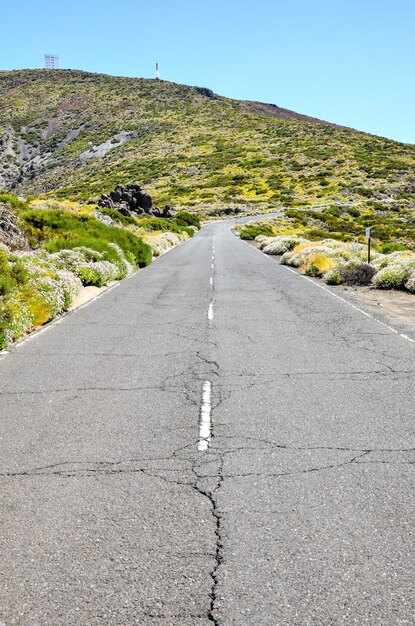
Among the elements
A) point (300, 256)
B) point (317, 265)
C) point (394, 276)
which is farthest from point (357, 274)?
point (300, 256)

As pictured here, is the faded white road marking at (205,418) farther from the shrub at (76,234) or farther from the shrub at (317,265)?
the shrub at (317,265)

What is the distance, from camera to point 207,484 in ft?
16.7

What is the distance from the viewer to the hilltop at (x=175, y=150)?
310ft

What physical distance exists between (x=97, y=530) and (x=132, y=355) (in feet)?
20.1

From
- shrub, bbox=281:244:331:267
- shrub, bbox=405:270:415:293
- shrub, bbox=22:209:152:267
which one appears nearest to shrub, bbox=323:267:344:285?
shrub, bbox=405:270:415:293

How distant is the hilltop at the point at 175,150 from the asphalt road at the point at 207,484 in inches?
2937

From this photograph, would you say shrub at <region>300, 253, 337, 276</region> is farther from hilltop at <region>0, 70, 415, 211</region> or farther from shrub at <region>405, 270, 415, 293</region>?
hilltop at <region>0, 70, 415, 211</region>

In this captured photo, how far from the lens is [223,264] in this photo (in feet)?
103

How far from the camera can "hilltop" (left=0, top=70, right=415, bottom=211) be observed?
94375 millimetres

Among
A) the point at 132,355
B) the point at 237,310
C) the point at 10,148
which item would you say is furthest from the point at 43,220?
the point at 10,148

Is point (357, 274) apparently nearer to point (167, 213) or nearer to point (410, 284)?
point (410, 284)

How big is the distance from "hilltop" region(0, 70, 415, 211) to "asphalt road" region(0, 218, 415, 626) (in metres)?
74.6

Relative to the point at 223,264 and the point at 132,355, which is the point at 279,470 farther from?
the point at 223,264

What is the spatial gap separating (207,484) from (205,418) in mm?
1801
